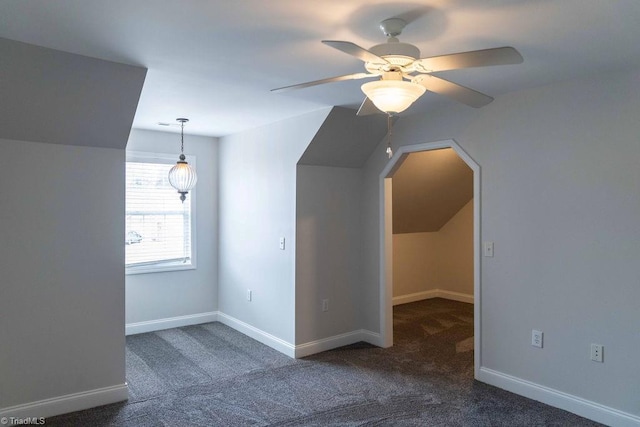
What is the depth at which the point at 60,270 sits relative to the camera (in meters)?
3.12

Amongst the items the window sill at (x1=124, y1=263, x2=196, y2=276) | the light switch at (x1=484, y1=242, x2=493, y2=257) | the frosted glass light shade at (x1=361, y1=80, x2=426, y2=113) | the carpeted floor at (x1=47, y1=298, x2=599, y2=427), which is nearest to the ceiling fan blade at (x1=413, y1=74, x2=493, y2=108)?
the frosted glass light shade at (x1=361, y1=80, x2=426, y2=113)

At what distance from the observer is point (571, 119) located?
3133mm

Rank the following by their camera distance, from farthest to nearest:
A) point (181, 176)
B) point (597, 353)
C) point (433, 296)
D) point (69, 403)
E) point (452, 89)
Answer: point (433, 296) → point (181, 176) → point (69, 403) → point (597, 353) → point (452, 89)

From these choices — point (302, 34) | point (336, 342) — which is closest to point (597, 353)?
point (336, 342)

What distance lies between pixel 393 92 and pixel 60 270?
8.68ft

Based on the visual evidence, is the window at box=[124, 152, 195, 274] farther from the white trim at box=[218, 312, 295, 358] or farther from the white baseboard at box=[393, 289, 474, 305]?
the white baseboard at box=[393, 289, 474, 305]

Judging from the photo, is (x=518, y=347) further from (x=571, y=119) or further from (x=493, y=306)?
(x=571, y=119)

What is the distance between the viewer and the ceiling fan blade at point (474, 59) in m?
1.67

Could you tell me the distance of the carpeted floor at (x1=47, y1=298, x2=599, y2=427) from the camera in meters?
3.03

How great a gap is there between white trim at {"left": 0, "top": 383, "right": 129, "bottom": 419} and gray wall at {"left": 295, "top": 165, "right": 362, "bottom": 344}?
5.43 feet

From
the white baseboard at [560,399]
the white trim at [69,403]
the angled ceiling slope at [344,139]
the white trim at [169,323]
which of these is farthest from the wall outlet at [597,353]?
the white trim at [169,323]

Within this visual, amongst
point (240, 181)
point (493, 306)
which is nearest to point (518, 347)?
point (493, 306)

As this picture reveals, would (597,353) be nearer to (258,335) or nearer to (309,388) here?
(309,388)

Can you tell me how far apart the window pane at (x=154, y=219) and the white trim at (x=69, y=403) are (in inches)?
79.0
